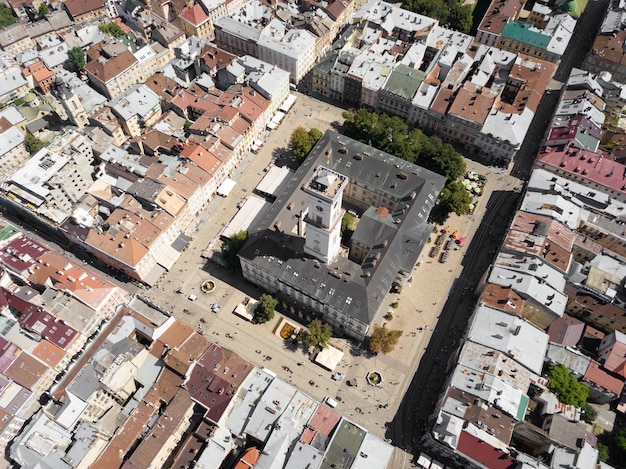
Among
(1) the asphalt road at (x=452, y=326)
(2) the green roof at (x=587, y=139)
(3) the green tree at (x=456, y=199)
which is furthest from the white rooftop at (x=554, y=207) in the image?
(2) the green roof at (x=587, y=139)

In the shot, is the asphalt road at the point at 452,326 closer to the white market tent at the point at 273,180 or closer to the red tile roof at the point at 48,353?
the white market tent at the point at 273,180

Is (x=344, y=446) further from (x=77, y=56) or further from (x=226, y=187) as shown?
(x=77, y=56)

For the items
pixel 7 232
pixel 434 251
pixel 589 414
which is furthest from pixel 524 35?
pixel 7 232

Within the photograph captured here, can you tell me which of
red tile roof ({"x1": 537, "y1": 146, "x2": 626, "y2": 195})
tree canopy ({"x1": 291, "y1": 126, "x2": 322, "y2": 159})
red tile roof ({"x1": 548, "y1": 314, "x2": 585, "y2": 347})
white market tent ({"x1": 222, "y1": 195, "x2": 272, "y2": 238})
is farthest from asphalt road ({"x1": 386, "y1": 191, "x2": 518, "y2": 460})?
white market tent ({"x1": 222, "y1": 195, "x2": 272, "y2": 238})

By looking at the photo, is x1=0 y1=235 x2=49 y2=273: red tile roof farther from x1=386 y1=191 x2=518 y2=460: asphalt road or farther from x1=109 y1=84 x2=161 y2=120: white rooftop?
x1=386 y1=191 x2=518 y2=460: asphalt road

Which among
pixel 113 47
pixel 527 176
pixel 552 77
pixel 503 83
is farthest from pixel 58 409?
pixel 552 77

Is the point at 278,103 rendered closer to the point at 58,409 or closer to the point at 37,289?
the point at 37,289
